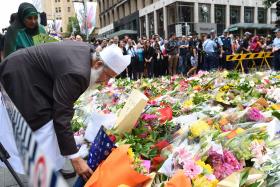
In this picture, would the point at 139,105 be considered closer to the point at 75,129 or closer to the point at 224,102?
the point at 75,129

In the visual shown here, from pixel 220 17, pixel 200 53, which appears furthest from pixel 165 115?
pixel 220 17

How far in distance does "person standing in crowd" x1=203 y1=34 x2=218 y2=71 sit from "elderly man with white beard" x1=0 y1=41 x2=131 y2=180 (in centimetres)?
1169

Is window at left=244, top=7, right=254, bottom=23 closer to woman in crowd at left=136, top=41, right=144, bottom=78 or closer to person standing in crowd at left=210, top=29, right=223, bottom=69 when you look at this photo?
person standing in crowd at left=210, top=29, right=223, bottom=69

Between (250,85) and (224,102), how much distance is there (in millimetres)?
1136

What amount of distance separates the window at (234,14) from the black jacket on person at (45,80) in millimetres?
38964

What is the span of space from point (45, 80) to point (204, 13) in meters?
35.2

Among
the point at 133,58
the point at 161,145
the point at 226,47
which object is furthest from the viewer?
the point at 226,47

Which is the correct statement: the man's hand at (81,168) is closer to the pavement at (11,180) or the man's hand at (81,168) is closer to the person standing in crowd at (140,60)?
the pavement at (11,180)

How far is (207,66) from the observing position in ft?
47.1

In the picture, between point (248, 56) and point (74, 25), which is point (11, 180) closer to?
point (248, 56)

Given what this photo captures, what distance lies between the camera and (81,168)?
2.50 m

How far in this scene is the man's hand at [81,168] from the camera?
8.18ft

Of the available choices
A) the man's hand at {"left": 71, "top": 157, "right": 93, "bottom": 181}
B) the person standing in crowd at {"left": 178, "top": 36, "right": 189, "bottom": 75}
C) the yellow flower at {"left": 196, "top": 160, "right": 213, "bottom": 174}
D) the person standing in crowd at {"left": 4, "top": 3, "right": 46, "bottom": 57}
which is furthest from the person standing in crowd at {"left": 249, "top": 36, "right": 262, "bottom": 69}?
the man's hand at {"left": 71, "top": 157, "right": 93, "bottom": 181}

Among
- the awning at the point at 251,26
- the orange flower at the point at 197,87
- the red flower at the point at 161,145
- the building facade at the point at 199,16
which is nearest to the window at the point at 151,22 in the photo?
the building facade at the point at 199,16
